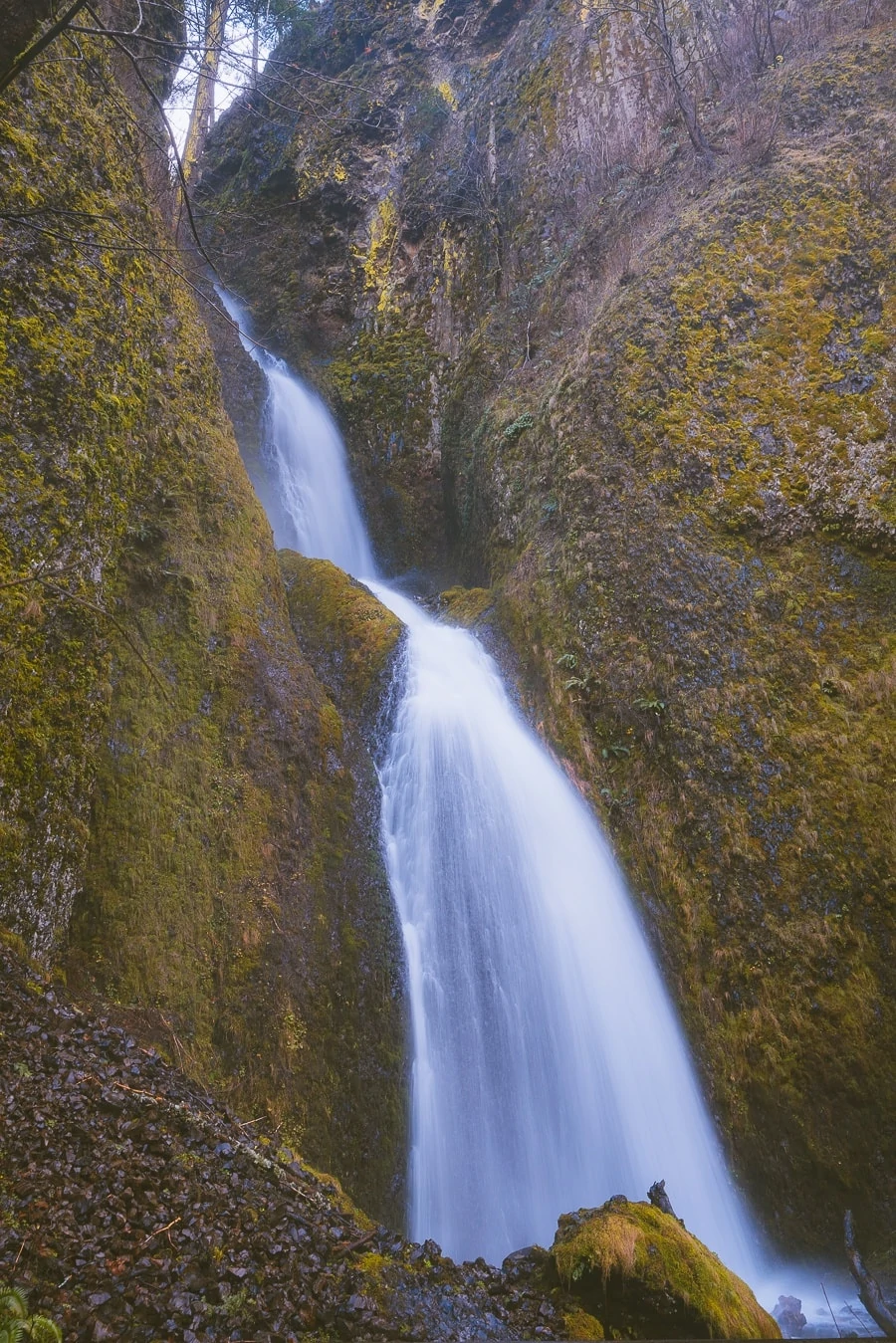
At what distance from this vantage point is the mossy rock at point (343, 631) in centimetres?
838

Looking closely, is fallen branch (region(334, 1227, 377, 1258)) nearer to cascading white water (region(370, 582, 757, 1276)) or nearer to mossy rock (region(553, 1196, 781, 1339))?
mossy rock (region(553, 1196, 781, 1339))

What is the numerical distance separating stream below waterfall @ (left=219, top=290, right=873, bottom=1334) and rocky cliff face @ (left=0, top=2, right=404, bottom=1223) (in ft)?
1.29

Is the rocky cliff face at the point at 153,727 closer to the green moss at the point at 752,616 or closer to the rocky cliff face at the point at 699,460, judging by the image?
the rocky cliff face at the point at 699,460

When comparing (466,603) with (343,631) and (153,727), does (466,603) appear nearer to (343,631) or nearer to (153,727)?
(343,631)

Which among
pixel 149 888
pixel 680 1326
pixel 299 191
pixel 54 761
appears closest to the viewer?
pixel 680 1326

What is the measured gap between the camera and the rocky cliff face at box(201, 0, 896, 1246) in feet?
19.9

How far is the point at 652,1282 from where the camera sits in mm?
3703

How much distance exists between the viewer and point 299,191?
17.9m

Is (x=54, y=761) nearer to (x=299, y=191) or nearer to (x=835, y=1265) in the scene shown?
(x=835, y=1265)

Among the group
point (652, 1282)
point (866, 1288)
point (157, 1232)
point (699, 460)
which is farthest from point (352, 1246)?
point (699, 460)

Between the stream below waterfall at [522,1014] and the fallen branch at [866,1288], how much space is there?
19cm

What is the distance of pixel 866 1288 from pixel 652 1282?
2402mm

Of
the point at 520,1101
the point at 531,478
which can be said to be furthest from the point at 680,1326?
the point at 531,478

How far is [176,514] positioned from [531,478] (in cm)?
545
